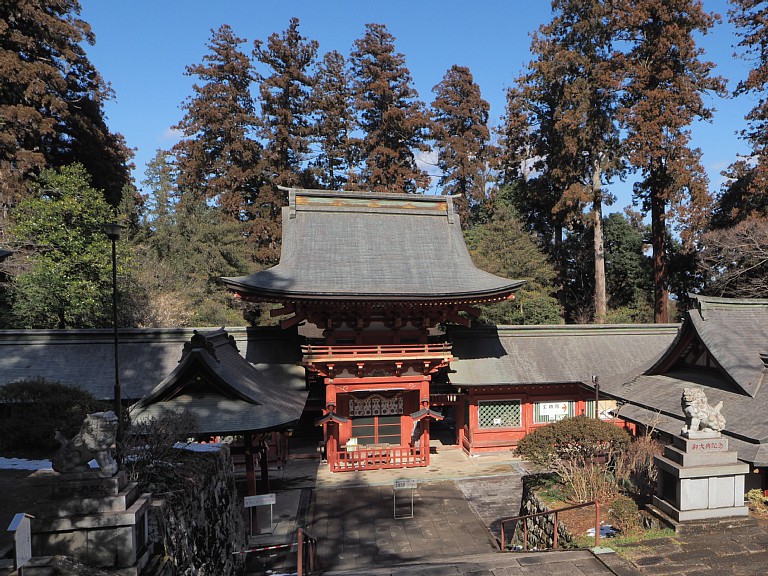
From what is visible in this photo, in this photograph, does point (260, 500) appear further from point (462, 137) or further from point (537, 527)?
point (462, 137)

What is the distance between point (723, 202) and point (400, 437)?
23946 mm

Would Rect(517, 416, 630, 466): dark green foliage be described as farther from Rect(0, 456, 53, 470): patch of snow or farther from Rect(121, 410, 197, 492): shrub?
Rect(0, 456, 53, 470): patch of snow

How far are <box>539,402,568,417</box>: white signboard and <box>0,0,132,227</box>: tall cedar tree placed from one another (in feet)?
73.4

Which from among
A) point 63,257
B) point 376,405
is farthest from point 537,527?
point 63,257

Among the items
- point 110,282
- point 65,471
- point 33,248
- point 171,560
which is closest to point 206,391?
point 171,560

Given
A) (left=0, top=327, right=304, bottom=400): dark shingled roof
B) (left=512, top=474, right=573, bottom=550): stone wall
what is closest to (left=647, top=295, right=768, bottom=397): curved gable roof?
(left=512, top=474, right=573, bottom=550): stone wall

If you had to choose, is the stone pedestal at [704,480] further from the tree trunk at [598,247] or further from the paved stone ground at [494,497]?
the tree trunk at [598,247]

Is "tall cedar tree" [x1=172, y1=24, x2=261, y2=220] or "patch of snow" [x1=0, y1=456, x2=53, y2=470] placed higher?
"tall cedar tree" [x1=172, y1=24, x2=261, y2=220]

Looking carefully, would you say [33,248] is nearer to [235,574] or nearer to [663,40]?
[235,574]

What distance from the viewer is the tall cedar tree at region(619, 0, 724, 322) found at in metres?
24.4

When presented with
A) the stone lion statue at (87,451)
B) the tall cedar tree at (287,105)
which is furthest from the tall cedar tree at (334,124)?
the stone lion statue at (87,451)

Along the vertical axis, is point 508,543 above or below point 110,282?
below

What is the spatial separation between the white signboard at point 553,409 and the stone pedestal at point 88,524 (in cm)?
1588

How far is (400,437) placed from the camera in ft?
56.6
